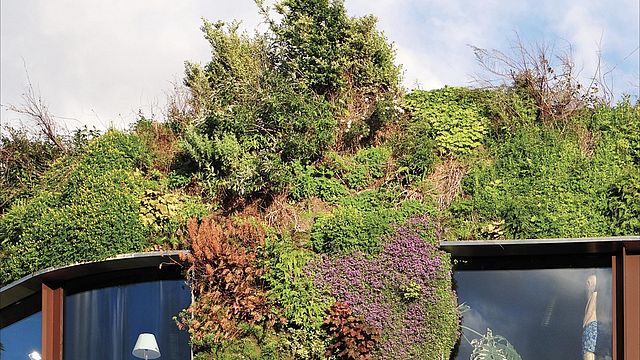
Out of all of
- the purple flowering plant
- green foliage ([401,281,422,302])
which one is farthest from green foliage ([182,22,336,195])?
green foliage ([401,281,422,302])

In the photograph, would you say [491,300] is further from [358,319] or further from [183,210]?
[183,210]

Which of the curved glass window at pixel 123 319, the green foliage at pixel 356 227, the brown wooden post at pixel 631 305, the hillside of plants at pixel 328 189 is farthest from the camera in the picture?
the curved glass window at pixel 123 319

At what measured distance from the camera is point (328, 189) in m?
13.2

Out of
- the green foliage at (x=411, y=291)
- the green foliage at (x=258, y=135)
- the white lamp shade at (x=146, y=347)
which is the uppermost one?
the green foliage at (x=258, y=135)

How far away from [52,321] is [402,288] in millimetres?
5313

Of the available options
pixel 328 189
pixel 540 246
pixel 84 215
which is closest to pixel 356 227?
pixel 328 189

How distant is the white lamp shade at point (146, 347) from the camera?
12.7 metres

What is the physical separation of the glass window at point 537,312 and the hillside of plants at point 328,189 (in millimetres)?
394

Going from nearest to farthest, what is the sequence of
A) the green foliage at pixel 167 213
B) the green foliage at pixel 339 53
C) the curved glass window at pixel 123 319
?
the curved glass window at pixel 123 319
the green foliage at pixel 167 213
the green foliage at pixel 339 53

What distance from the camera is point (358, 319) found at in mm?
11594

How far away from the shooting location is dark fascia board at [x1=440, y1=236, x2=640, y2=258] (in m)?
11.1

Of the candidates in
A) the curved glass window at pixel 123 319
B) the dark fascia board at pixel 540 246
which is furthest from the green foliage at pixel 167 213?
the dark fascia board at pixel 540 246

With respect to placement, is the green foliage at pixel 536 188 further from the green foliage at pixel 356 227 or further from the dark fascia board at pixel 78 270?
the dark fascia board at pixel 78 270

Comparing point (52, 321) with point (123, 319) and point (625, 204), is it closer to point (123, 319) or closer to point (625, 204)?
point (123, 319)
